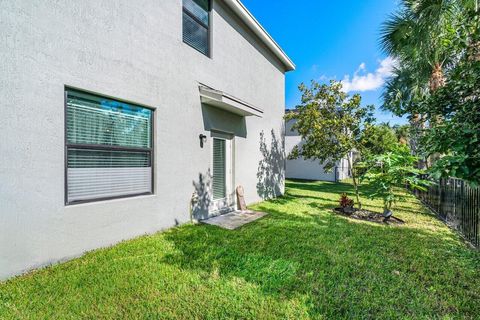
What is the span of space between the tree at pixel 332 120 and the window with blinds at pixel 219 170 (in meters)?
3.49

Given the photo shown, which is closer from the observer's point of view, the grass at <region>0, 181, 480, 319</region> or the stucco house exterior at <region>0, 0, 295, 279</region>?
the grass at <region>0, 181, 480, 319</region>

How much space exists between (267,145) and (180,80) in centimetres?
559

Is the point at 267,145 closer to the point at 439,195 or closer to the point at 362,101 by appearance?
the point at 362,101

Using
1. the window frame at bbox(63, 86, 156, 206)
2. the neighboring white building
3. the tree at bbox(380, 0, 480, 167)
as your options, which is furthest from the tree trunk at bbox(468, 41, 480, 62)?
the neighboring white building

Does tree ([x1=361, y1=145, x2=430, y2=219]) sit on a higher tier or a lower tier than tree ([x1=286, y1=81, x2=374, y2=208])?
lower

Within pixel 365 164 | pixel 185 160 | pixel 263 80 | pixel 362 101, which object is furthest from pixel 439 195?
pixel 185 160

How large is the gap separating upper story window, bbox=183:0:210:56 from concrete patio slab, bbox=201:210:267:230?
513cm

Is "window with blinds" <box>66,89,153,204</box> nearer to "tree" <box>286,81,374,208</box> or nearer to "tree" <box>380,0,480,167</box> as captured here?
"tree" <box>380,0,480,167</box>

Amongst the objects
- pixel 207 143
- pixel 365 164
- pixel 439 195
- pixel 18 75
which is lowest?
pixel 439 195

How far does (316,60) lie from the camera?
17422 mm

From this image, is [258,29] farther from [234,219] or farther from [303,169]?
[303,169]

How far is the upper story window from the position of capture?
674 centimetres

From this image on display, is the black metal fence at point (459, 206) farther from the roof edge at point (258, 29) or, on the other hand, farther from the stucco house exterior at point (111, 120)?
the roof edge at point (258, 29)

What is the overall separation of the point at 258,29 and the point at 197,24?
3.13m
